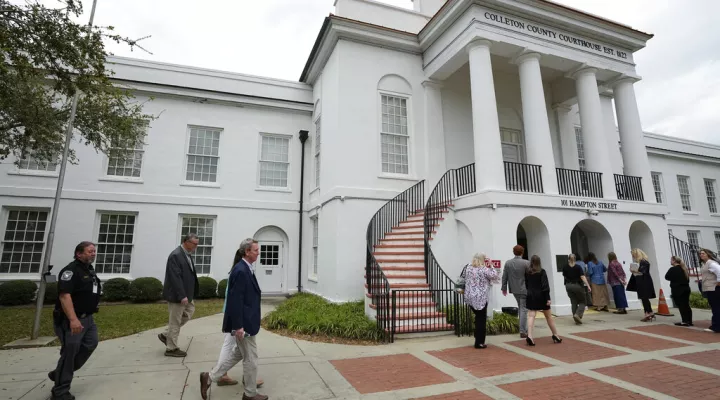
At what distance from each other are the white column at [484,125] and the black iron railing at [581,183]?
304 cm

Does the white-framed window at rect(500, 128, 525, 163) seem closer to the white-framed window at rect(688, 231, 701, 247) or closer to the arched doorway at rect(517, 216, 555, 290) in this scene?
the arched doorway at rect(517, 216, 555, 290)

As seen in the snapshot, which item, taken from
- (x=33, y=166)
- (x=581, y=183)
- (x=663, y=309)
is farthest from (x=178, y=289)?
(x=581, y=183)

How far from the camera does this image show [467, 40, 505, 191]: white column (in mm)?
10609

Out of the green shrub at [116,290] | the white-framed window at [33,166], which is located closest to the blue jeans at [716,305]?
the green shrub at [116,290]

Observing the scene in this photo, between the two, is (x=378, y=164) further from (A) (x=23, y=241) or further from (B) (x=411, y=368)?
(A) (x=23, y=241)

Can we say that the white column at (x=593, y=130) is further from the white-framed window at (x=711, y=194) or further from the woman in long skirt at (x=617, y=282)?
the white-framed window at (x=711, y=194)

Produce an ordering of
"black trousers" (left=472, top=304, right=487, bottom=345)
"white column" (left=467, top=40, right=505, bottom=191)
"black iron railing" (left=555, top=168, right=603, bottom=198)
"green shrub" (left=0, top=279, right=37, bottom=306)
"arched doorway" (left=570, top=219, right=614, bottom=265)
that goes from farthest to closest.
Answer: "black iron railing" (left=555, top=168, right=603, bottom=198)
"arched doorway" (left=570, top=219, right=614, bottom=265)
"green shrub" (left=0, top=279, right=37, bottom=306)
"white column" (left=467, top=40, right=505, bottom=191)
"black trousers" (left=472, top=304, right=487, bottom=345)

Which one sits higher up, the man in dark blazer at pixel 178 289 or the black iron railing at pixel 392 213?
the black iron railing at pixel 392 213

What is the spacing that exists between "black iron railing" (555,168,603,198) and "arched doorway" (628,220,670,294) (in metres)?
2.09

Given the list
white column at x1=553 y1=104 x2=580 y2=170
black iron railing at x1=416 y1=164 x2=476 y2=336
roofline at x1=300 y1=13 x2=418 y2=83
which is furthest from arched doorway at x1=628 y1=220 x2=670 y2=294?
roofline at x1=300 y1=13 x2=418 y2=83

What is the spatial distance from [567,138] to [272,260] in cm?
1448

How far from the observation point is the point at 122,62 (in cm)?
1454

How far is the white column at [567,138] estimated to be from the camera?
15984mm

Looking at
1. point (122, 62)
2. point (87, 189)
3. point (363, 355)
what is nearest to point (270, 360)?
point (363, 355)
